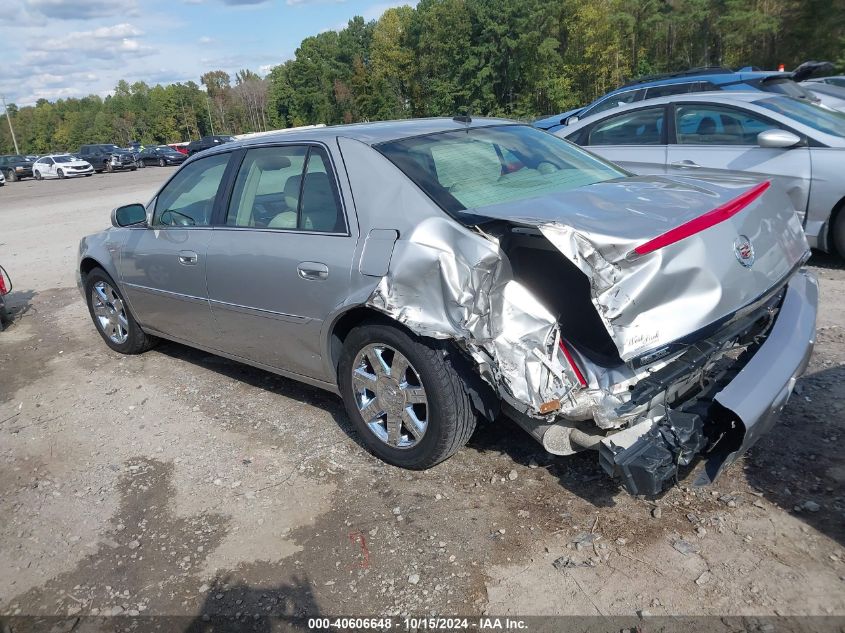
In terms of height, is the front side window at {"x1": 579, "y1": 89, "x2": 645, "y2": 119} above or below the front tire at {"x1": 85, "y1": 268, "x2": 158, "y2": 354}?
above

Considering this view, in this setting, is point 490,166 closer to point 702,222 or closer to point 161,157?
point 702,222

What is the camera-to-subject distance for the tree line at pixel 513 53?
36938 mm

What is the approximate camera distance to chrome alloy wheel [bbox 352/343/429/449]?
3.40 meters

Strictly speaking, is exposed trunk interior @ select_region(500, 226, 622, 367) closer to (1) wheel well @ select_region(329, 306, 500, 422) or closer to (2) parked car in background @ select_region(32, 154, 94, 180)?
(1) wheel well @ select_region(329, 306, 500, 422)

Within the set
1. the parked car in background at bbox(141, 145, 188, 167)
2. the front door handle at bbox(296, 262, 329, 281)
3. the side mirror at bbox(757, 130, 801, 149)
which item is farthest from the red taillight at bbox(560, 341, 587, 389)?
the parked car in background at bbox(141, 145, 188, 167)

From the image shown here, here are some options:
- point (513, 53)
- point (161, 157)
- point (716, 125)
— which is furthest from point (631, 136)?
point (513, 53)

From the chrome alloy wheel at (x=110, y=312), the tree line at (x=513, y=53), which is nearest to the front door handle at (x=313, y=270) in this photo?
the chrome alloy wheel at (x=110, y=312)

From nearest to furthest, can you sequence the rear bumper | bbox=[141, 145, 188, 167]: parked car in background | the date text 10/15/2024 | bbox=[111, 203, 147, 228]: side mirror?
1. the date text 10/15/2024
2. the rear bumper
3. bbox=[111, 203, 147, 228]: side mirror
4. bbox=[141, 145, 188, 167]: parked car in background

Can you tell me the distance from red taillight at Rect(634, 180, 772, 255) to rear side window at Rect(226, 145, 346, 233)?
1610mm

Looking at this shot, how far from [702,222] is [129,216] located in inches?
161

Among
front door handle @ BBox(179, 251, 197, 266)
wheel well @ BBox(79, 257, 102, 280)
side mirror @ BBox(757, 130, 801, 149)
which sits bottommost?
wheel well @ BBox(79, 257, 102, 280)

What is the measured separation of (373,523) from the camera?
3268mm

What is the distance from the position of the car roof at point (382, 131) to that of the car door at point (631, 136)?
326 centimetres

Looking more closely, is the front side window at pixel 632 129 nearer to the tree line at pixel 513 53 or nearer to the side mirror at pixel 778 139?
the side mirror at pixel 778 139
